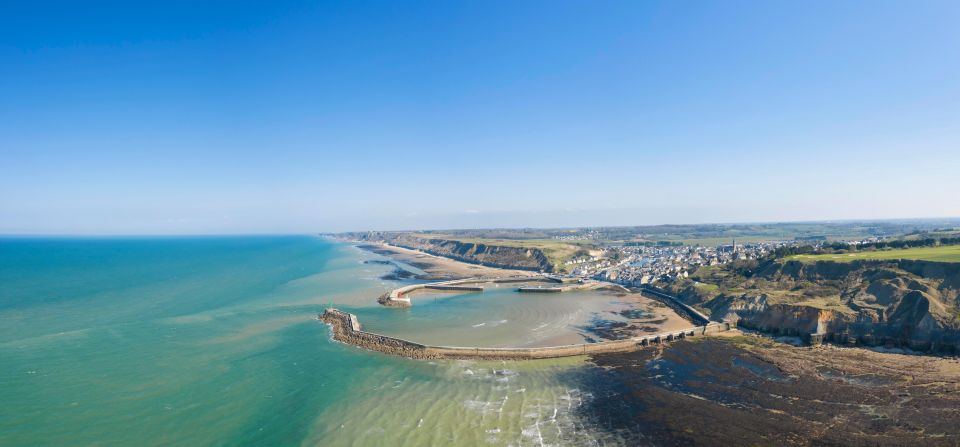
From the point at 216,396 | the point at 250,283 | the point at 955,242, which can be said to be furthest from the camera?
the point at 250,283

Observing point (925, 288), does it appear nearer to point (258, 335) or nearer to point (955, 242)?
point (955, 242)

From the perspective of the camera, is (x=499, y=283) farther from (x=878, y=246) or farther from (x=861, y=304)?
(x=878, y=246)

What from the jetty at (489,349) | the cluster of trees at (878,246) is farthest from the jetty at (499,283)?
the cluster of trees at (878,246)

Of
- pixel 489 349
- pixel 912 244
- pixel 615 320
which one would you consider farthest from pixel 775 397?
pixel 912 244

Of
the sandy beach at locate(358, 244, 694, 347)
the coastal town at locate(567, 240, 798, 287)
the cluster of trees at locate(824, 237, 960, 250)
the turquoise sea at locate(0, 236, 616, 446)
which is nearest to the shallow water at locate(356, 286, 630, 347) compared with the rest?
the sandy beach at locate(358, 244, 694, 347)

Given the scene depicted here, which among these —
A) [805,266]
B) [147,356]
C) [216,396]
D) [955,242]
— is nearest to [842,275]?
[805,266]

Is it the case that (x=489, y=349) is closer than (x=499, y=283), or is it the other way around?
(x=489, y=349)

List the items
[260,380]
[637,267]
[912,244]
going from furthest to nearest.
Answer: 1. [637,267]
2. [912,244]
3. [260,380]
